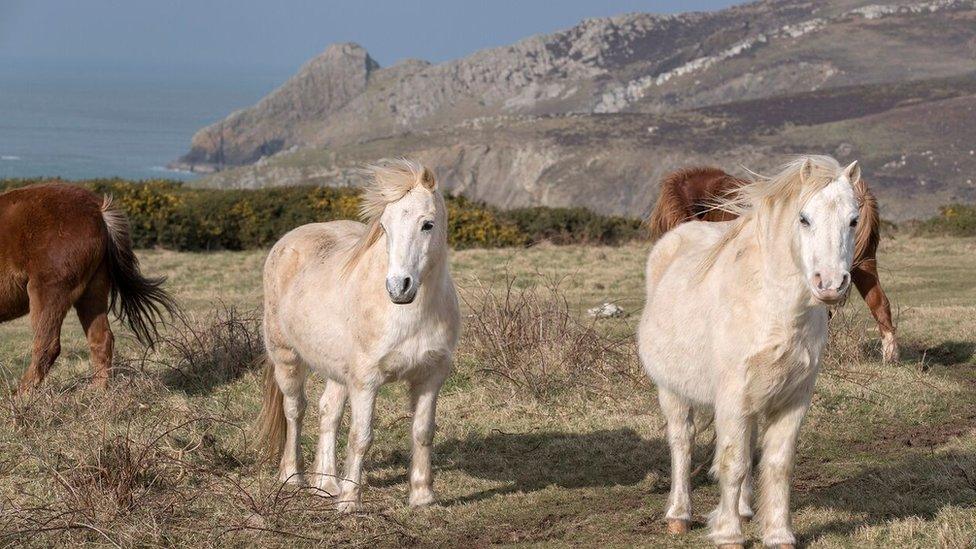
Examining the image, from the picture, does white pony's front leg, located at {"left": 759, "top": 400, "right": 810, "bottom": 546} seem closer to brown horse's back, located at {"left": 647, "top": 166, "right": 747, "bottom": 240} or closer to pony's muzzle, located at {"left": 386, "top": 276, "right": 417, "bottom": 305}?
pony's muzzle, located at {"left": 386, "top": 276, "right": 417, "bottom": 305}

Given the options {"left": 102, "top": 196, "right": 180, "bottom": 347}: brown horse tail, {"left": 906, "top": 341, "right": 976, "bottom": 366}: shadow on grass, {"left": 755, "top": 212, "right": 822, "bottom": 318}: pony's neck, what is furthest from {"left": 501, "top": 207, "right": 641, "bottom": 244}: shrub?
{"left": 755, "top": 212, "right": 822, "bottom": 318}: pony's neck

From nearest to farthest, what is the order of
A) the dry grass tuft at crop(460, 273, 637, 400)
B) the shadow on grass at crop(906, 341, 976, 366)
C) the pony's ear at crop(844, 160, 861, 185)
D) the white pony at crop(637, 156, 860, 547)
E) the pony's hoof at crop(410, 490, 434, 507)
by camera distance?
1. the white pony at crop(637, 156, 860, 547)
2. the pony's ear at crop(844, 160, 861, 185)
3. the pony's hoof at crop(410, 490, 434, 507)
4. the dry grass tuft at crop(460, 273, 637, 400)
5. the shadow on grass at crop(906, 341, 976, 366)

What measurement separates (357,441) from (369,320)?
72 cm

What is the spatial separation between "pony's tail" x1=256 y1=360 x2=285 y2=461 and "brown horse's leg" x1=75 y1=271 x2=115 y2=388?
206cm

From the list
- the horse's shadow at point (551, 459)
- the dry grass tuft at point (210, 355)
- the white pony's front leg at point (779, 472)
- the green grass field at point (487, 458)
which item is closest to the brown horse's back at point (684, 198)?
the green grass field at point (487, 458)

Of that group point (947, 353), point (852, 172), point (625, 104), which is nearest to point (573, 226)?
point (947, 353)

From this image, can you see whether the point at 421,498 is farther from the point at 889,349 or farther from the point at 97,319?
the point at 889,349

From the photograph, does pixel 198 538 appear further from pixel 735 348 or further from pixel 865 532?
pixel 865 532

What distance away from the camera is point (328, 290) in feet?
21.4

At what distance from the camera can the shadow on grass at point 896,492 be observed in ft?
19.8

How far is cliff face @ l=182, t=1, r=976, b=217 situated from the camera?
62500 millimetres

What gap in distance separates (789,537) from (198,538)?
115 inches

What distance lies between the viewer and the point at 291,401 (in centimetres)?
703

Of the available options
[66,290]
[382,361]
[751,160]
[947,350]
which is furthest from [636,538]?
[751,160]
